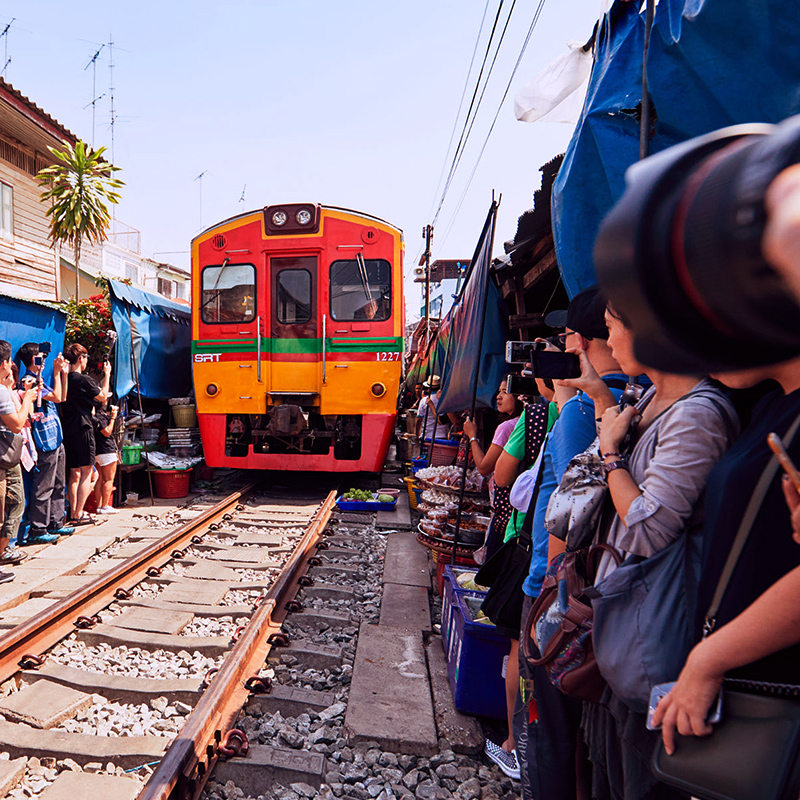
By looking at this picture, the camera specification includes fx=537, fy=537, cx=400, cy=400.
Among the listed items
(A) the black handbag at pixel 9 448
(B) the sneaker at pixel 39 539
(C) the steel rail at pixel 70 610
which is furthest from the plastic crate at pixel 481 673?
(B) the sneaker at pixel 39 539

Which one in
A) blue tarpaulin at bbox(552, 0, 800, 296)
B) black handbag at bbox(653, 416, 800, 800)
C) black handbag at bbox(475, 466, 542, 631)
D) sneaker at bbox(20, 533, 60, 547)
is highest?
blue tarpaulin at bbox(552, 0, 800, 296)

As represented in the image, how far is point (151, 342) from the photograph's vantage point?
8641 mm

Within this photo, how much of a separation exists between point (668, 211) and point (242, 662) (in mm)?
3107

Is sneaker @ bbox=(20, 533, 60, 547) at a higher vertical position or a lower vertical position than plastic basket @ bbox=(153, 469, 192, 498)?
lower

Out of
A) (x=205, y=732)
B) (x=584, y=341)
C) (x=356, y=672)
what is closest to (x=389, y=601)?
(x=356, y=672)

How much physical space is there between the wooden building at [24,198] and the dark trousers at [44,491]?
20.6ft

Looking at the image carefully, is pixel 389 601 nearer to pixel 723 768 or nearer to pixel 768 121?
pixel 723 768

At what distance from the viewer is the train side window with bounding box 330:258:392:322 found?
24.7ft

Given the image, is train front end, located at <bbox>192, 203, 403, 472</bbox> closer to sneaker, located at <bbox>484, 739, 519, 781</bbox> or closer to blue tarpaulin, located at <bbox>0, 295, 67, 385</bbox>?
blue tarpaulin, located at <bbox>0, 295, 67, 385</bbox>

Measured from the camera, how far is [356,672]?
120 inches

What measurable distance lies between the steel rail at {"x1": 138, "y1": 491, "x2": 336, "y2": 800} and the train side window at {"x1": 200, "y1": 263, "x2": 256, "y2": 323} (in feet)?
15.2

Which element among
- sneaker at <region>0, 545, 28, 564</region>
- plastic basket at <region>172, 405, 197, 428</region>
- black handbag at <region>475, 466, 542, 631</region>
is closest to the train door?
plastic basket at <region>172, 405, 197, 428</region>

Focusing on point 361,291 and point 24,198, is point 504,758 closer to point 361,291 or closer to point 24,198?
point 361,291

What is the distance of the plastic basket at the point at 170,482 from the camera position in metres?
7.64
